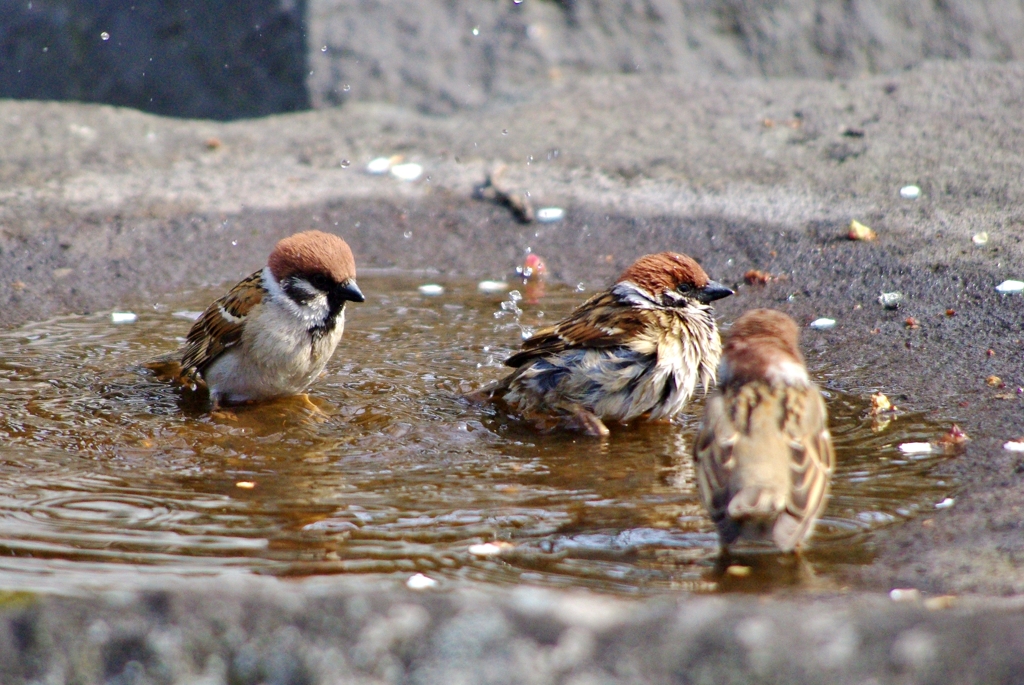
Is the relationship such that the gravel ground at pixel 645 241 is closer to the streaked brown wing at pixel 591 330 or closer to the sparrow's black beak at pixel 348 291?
the streaked brown wing at pixel 591 330

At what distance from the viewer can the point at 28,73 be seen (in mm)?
9414

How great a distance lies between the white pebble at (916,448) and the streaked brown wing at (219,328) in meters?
3.03

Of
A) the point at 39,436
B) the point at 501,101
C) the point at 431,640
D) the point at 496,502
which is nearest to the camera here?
the point at 431,640

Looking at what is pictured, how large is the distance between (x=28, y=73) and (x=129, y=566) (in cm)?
728

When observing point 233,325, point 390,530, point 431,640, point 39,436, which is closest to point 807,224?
point 233,325

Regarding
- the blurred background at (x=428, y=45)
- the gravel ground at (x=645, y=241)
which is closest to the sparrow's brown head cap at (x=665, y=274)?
the gravel ground at (x=645, y=241)

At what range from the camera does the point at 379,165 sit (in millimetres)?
8383

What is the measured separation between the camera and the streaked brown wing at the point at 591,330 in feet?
16.8

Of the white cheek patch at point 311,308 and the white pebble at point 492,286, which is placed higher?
the white cheek patch at point 311,308

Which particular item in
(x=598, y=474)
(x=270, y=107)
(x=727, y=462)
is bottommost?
(x=598, y=474)

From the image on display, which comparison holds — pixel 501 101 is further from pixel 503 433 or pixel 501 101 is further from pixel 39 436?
pixel 39 436

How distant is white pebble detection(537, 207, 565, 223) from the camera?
7586mm

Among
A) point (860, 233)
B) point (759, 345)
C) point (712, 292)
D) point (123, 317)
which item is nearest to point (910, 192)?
A: point (860, 233)

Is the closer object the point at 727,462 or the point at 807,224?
the point at 727,462
